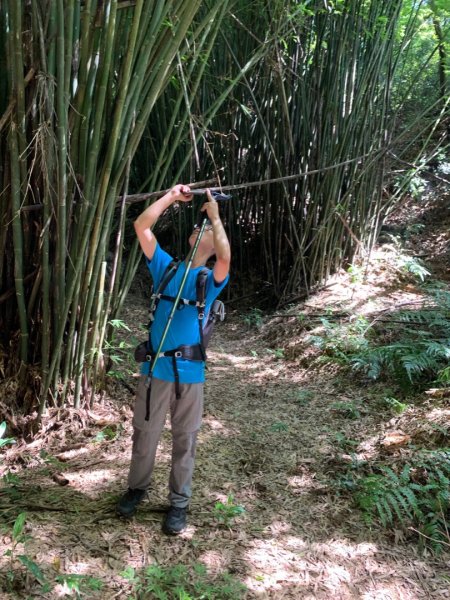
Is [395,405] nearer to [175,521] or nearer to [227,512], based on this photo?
[227,512]

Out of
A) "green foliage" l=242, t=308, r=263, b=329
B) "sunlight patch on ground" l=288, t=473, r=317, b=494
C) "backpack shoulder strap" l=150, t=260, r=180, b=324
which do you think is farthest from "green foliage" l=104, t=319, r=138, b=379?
"green foliage" l=242, t=308, r=263, b=329

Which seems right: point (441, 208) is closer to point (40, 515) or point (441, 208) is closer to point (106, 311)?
point (106, 311)

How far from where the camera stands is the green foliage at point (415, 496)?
6.10ft

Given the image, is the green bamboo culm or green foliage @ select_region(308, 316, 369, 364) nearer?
the green bamboo culm

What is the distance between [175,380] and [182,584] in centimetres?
64

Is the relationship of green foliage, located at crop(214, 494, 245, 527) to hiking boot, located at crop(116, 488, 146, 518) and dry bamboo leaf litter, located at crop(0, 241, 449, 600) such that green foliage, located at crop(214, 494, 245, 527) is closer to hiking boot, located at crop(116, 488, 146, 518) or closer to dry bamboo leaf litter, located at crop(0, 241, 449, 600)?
dry bamboo leaf litter, located at crop(0, 241, 449, 600)

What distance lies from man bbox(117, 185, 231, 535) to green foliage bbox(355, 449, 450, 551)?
75cm

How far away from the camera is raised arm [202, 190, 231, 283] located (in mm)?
1680

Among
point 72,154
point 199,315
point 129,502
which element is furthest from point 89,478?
point 72,154

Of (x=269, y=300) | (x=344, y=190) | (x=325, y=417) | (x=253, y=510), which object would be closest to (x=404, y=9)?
(x=344, y=190)

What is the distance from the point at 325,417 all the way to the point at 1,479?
1.69 meters

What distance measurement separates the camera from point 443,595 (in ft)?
5.33

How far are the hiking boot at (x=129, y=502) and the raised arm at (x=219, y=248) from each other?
0.86 m

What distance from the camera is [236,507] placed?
1.98 metres
